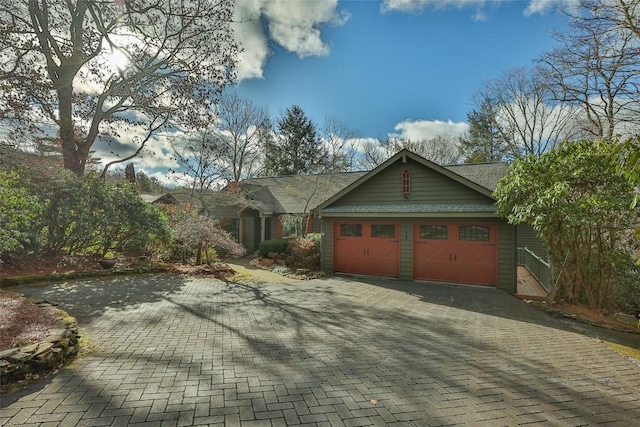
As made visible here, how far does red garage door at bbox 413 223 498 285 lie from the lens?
10109mm

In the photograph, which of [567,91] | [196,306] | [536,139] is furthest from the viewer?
[536,139]

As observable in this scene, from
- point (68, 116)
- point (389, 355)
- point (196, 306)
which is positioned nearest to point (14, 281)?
point (196, 306)

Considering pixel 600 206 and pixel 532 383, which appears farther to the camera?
pixel 600 206

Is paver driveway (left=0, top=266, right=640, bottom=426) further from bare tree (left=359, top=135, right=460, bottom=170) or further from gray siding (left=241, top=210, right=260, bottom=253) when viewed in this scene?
bare tree (left=359, top=135, right=460, bottom=170)

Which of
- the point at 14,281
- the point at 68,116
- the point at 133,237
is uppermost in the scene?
the point at 68,116

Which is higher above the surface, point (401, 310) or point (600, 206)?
point (600, 206)

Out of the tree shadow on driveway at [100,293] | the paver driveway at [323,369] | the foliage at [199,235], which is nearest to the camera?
the paver driveway at [323,369]

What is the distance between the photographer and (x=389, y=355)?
4.72 metres

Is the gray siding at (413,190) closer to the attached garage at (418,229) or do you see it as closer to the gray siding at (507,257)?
the attached garage at (418,229)

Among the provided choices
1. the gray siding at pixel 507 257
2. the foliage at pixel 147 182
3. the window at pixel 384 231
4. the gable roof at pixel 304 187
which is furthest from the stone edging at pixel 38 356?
the foliage at pixel 147 182

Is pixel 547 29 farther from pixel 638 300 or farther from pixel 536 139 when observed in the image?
pixel 536 139

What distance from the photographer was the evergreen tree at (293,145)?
35.1 m

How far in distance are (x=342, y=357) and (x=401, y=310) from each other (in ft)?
11.2

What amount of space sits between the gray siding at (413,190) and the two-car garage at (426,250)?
34.4 inches
